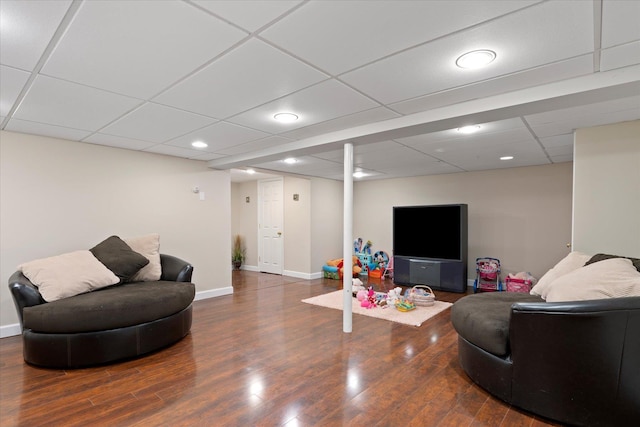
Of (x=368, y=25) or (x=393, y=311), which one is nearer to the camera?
(x=368, y=25)

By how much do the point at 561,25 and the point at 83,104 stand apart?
11.3 ft

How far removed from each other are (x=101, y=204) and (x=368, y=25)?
4.15m

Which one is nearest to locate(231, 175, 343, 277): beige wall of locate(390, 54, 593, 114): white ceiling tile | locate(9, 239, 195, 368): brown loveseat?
locate(9, 239, 195, 368): brown loveseat

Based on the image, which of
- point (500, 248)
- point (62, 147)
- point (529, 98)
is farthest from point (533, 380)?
point (62, 147)

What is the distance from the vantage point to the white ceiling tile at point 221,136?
3.44 metres

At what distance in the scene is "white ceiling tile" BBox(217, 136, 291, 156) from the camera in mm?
3960

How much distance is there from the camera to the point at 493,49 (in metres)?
1.84

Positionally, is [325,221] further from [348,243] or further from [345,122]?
[345,122]

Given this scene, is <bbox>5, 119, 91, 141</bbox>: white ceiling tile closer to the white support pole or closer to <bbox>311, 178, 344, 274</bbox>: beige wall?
the white support pole

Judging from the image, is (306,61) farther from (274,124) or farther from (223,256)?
(223,256)

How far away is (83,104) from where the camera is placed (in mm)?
2715

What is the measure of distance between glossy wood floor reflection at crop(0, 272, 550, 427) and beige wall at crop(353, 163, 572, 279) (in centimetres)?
308

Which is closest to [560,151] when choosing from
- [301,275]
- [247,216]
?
[301,275]

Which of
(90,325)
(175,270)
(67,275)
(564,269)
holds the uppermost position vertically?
(564,269)
